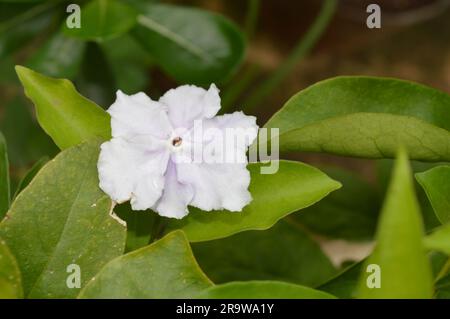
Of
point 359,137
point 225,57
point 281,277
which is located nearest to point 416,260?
→ point 359,137

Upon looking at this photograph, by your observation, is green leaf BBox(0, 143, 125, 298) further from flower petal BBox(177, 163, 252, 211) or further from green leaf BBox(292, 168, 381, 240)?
green leaf BBox(292, 168, 381, 240)

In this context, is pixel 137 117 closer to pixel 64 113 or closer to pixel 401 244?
pixel 64 113

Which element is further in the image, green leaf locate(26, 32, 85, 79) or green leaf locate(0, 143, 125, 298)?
green leaf locate(26, 32, 85, 79)

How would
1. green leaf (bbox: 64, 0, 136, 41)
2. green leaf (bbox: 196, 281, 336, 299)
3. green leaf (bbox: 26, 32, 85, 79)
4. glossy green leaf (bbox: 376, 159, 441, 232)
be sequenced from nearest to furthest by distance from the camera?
green leaf (bbox: 196, 281, 336, 299) → glossy green leaf (bbox: 376, 159, 441, 232) → green leaf (bbox: 64, 0, 136, 41) → green leaf (bbox: 26, 32, 85, 79)

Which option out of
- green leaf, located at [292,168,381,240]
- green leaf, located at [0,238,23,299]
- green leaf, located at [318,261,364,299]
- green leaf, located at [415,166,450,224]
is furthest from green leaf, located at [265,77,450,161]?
green leaf, located at [292,168,381,240]

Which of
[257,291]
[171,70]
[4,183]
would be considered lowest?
[257,291]


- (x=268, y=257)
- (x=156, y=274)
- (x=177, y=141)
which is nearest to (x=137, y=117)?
(x=177, y=141)

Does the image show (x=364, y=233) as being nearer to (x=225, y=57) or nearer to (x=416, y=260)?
(x=225, y=57)

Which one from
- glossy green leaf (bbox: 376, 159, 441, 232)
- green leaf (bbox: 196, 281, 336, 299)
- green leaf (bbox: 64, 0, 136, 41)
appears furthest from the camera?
green leaf (bbox: 64, 0, 136, 41)
